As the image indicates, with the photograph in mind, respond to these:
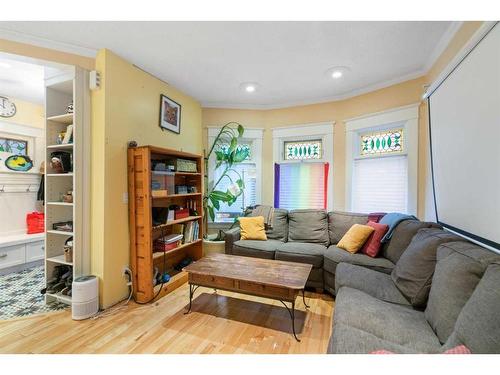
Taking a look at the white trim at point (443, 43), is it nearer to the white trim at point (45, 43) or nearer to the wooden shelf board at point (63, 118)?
the white trim at point (45, 43)

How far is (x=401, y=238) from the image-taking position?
2230 millimetres

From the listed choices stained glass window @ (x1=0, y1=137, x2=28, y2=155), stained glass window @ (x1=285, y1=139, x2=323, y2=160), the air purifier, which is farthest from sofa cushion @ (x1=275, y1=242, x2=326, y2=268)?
stained glass window @ (x1=0, y1=137, x2=28, y2=155)

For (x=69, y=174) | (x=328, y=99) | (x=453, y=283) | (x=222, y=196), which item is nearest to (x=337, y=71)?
(x=328, y=99)

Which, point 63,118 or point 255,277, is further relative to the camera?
point 63,118

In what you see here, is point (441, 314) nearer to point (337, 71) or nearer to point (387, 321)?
point (387, 321)

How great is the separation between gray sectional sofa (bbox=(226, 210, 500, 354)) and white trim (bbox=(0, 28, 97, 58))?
3.21 meters

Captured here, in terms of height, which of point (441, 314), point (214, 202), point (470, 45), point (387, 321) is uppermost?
point (470, 45)

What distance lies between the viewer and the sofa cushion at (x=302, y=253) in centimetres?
256

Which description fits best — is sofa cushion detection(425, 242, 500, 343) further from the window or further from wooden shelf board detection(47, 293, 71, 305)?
wooden shelf board detection(47, 293, 71, 305)

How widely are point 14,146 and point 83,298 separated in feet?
10.4

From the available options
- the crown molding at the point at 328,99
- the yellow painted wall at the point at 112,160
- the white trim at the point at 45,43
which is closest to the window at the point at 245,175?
the crown molding at the point at 328,99

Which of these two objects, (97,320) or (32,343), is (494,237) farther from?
(32,343)

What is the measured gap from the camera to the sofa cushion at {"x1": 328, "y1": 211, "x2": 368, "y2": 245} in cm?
→ 292

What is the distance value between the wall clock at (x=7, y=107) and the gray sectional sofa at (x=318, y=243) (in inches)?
153
